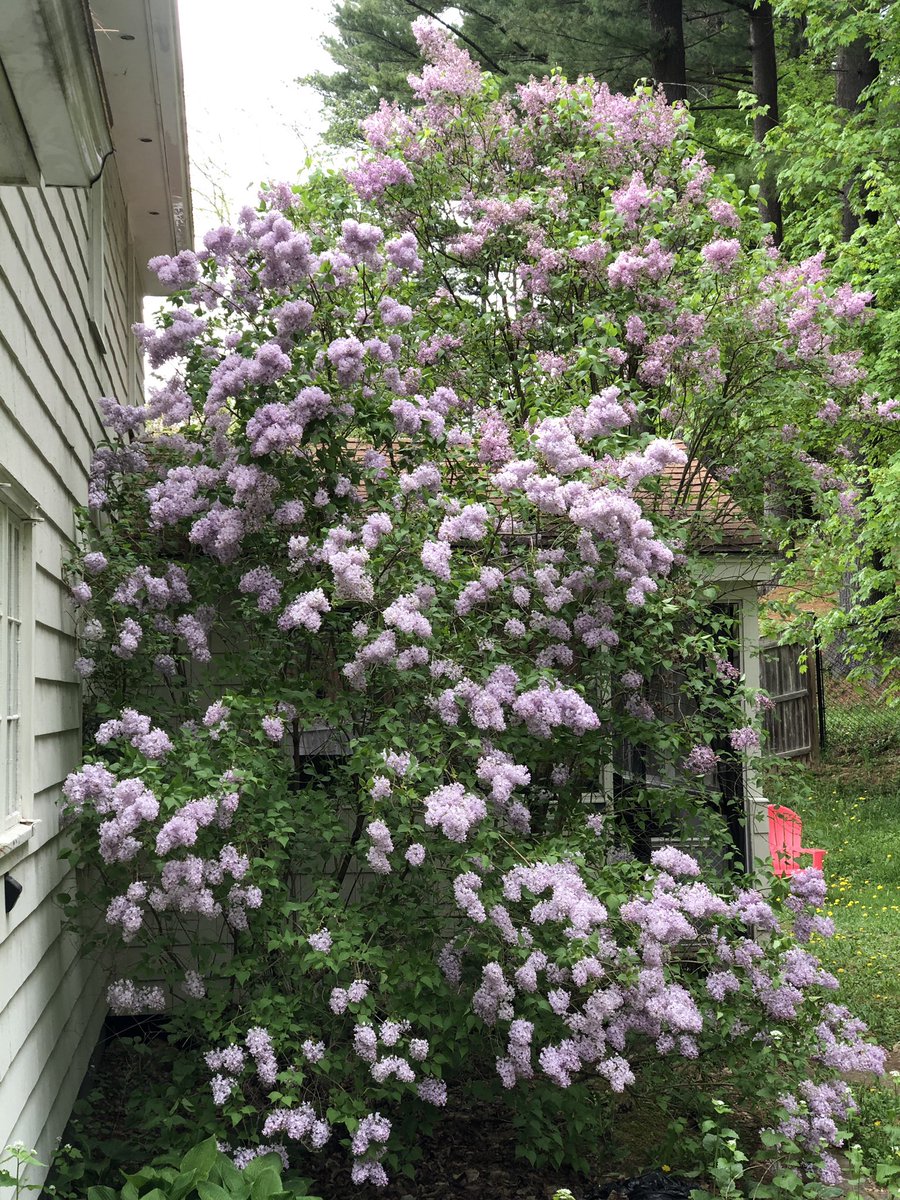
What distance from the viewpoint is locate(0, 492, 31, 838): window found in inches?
141

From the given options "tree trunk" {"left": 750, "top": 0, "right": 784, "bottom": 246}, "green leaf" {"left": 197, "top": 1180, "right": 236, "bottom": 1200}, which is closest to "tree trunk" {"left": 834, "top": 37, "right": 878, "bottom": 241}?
"tree trunk" {"left": 750, "top": 0, "right": 784, "bottom": 246}

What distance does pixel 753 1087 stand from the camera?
4.96 meters

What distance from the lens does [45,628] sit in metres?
4.38

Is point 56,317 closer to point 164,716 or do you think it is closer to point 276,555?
point 276,555

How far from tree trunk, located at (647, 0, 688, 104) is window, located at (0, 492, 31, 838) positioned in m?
12.4

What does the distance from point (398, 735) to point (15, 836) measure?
1598mm

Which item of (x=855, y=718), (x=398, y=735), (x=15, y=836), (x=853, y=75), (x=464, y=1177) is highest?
(x=853, y=75)

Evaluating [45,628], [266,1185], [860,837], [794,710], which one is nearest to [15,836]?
[45,628]

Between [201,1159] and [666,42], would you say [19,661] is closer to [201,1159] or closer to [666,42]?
[201,1159]

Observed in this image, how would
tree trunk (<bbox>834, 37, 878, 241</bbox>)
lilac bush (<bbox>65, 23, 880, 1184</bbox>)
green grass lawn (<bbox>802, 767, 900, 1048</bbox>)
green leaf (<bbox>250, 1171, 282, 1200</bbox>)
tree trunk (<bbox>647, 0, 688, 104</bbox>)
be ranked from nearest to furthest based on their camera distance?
green leaf (<bbox>250, 1171, 282, 1200</bbox>) → lilac bush (<bbox>65, 23, 880, 1184</bbox>) → green grass lawn (<bbox>802, 767, 900, 1048</bbox>) → tree trunk (<bbox>834, 37, 878, 241</bbox>) → tree trunk (<bbox>647, 0, 688, 104</bbox>)

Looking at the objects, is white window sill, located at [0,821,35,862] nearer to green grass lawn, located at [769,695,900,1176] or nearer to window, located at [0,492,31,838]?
window, located at [0,492,31,838]

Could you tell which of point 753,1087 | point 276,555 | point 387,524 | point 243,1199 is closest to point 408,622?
point 387,524

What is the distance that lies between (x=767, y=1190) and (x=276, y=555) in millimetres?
3289

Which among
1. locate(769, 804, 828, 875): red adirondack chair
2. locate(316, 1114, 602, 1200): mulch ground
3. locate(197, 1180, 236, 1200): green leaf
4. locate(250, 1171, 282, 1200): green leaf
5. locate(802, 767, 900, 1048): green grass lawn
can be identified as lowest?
locate(316, 1114, 602, 1200): mulch ground
